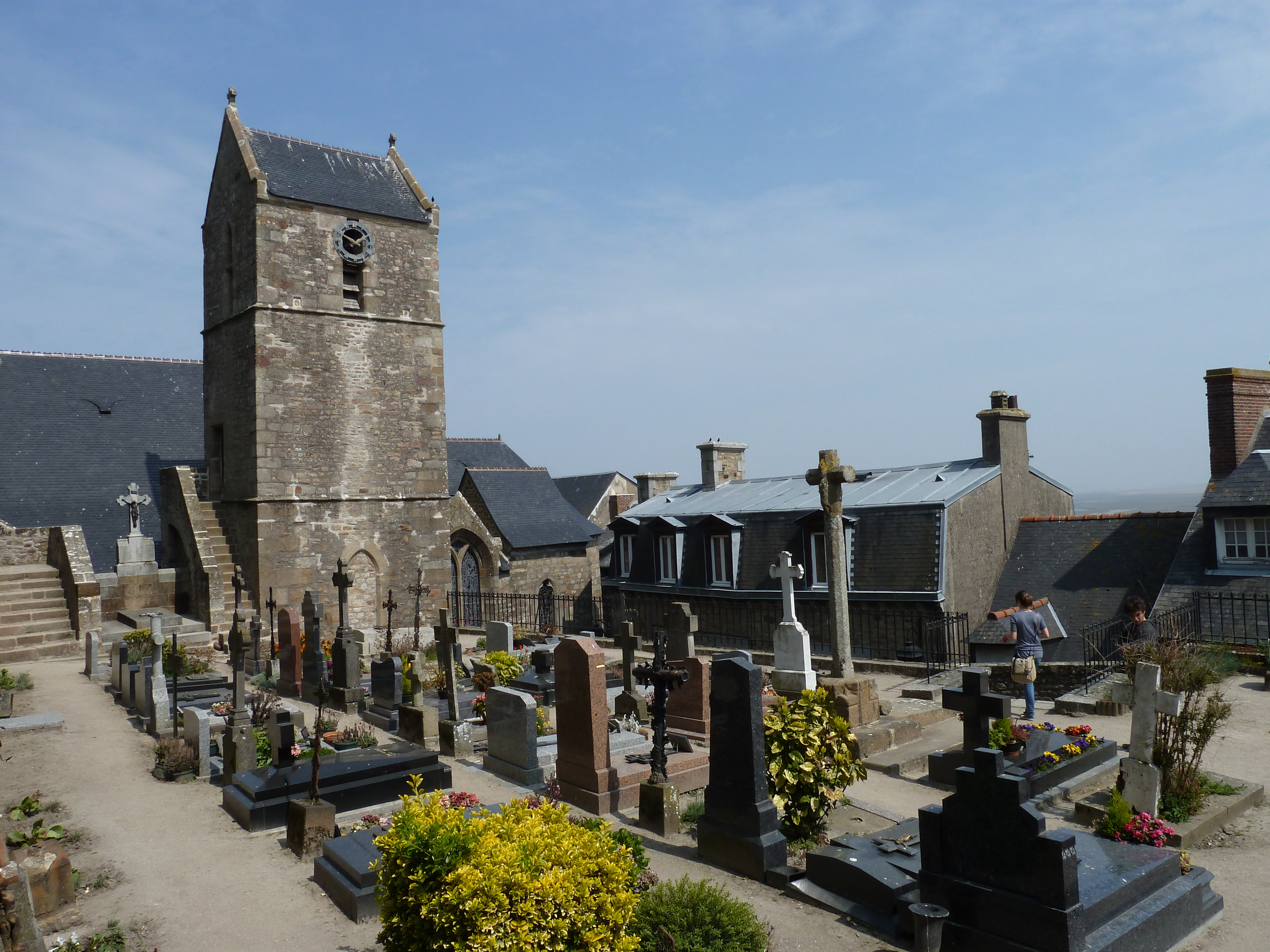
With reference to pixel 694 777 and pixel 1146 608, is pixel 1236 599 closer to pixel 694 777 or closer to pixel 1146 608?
pixel 1146 608

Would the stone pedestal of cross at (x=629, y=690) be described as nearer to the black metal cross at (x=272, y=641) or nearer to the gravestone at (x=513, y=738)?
the gravestone at (x=513, y=738)

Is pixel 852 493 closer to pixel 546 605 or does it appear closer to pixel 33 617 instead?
pixel 546 605

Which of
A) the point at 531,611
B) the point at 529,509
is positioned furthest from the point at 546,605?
the point at 529,509

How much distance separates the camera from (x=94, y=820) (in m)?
8.38

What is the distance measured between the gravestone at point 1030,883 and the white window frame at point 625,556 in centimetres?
2017

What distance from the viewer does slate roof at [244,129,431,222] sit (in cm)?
2019

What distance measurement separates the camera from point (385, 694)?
12.7m

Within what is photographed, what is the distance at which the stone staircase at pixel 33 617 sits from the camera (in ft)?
56.3

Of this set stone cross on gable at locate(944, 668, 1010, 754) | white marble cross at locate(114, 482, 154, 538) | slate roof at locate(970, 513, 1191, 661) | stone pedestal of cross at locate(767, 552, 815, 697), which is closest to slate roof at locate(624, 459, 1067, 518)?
slate roof at locate(970, 513, 1191, 661)

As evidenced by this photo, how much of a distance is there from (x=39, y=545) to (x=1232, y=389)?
26188 millimetres

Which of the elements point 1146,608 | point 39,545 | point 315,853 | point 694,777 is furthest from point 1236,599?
point 39,545

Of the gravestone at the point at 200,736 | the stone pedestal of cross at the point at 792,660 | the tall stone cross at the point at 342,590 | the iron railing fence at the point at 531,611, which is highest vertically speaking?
the tall stone cross at the point at 342,590

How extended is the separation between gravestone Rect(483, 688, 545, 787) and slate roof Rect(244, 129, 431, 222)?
1477 centimetres

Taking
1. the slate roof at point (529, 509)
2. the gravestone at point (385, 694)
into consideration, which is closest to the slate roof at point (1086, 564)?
the gravestone at point (385, 694)
